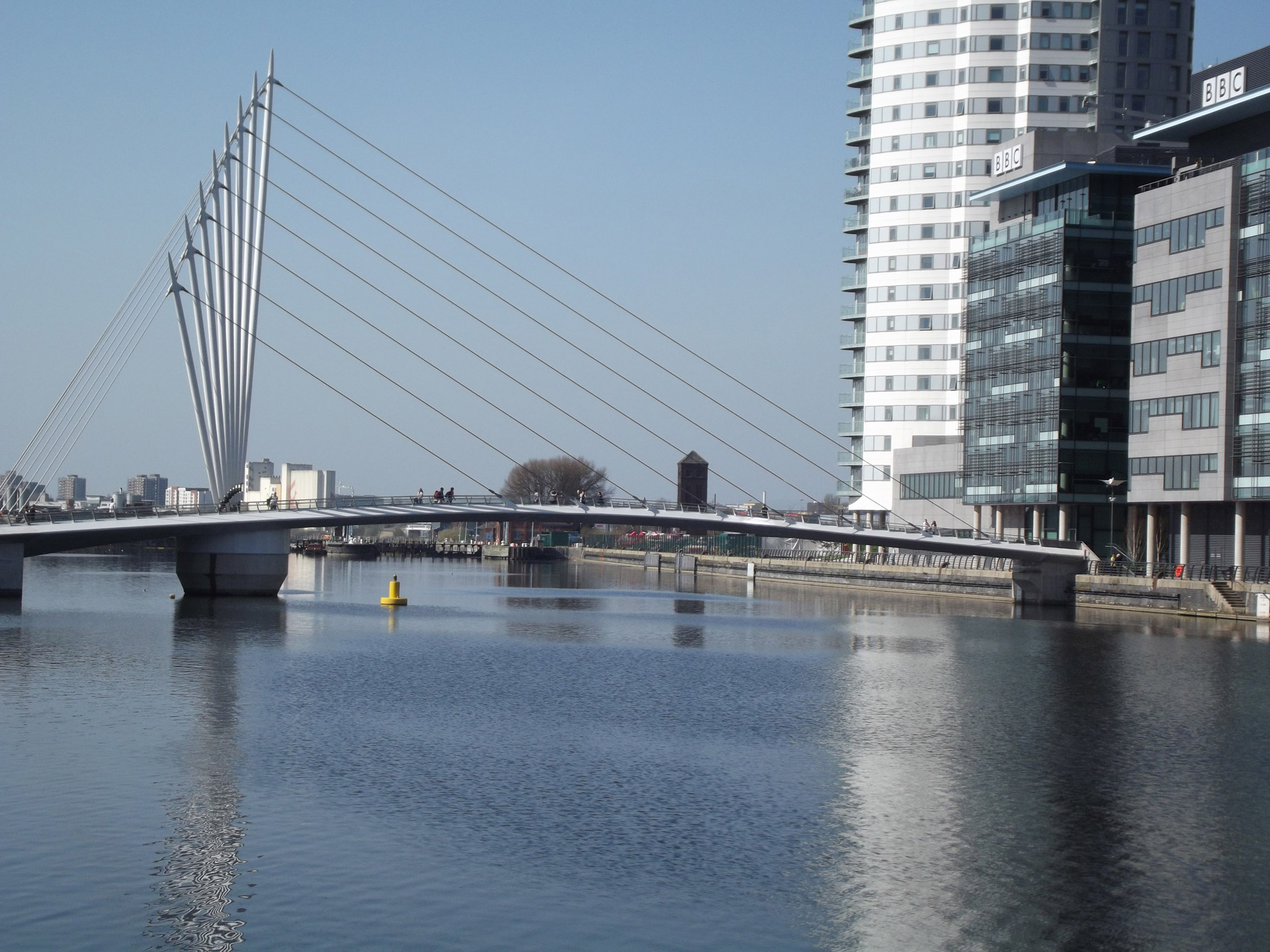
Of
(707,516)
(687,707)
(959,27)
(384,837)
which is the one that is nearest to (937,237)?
(959,27)

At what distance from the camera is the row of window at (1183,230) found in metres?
73.1

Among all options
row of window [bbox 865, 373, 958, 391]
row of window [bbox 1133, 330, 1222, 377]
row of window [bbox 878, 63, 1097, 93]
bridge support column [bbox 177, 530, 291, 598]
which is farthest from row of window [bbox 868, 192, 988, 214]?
bridge support column [bbox 177, 530, 291, 598]

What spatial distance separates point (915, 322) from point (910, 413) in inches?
295

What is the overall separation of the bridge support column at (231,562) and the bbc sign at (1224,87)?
53.4m

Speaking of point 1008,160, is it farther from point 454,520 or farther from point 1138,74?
point 454,520

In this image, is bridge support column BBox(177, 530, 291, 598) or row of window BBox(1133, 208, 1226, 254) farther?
row of window BBox(1133, 208, 1226, 254)

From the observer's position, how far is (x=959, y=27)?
4668 inches

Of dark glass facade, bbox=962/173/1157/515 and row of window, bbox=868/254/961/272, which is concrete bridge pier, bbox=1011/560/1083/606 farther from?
row of window, bbox=868/254/961/272

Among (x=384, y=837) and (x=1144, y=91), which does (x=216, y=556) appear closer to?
(x=384, y=837)

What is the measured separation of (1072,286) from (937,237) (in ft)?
110

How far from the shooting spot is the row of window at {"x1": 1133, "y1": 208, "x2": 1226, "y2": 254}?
73062 mm

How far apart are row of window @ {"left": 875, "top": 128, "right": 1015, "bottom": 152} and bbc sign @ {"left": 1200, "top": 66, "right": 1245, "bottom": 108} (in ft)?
130

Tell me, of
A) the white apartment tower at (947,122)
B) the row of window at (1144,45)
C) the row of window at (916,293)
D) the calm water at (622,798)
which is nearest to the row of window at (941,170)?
the white apartment tower at (947,122)

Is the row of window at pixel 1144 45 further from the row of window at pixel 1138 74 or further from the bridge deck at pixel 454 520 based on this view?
the bridge deck at pixel 454 520
